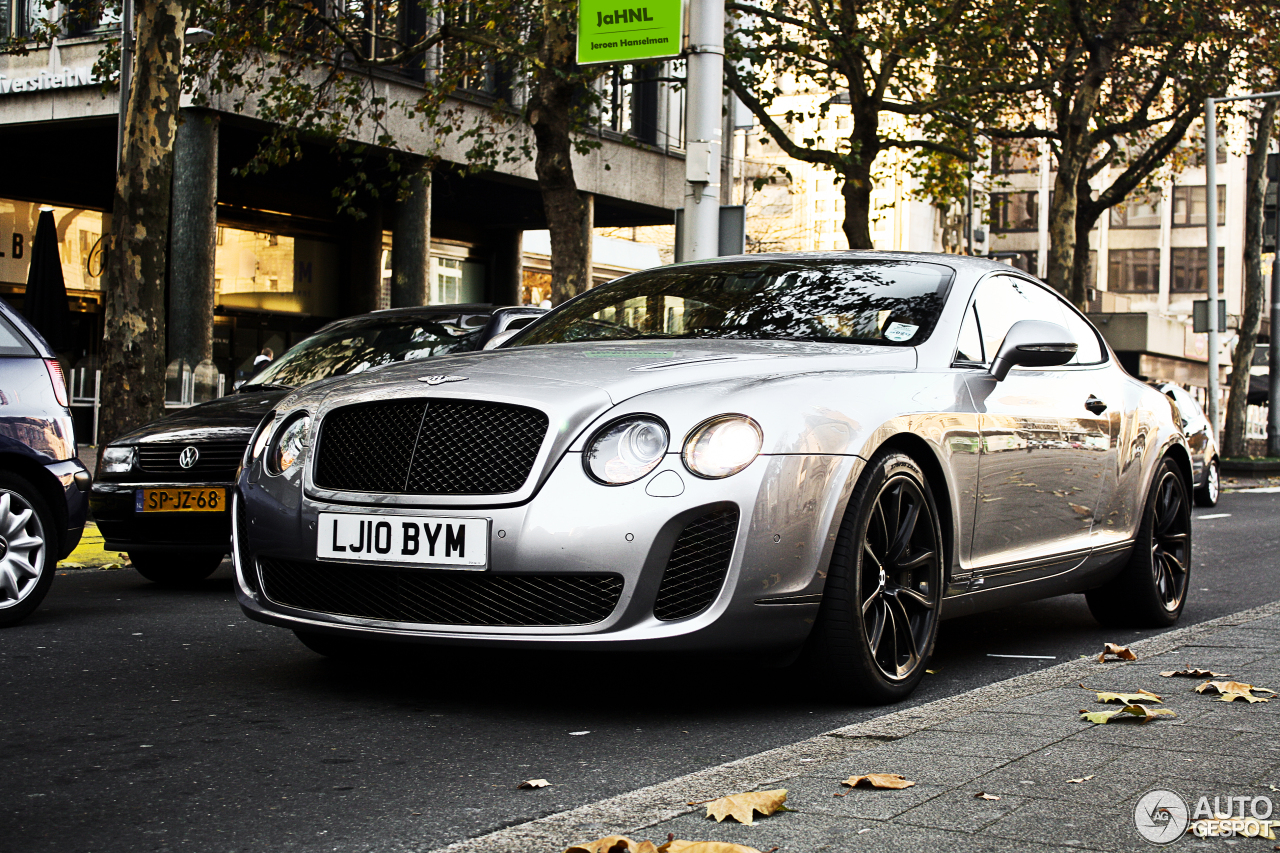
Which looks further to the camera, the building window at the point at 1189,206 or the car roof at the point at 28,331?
the building window at the point at 1189,206

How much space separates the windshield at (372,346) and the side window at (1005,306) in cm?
359

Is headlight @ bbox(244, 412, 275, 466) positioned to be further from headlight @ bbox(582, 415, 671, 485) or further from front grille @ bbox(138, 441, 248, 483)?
front grille @ bbox(138, 441, 248, 483)

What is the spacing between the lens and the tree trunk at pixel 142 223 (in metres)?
11.9

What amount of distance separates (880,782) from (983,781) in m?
0.23

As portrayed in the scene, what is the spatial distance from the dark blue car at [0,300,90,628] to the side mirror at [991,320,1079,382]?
13.1 ft

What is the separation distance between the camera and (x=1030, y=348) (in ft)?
18.3

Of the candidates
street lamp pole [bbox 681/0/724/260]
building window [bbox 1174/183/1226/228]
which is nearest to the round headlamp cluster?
street lamp pole [bbox 681/0/724/260]

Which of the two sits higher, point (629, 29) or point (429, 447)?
point (629, 29)

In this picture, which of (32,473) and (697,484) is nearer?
(697,484)

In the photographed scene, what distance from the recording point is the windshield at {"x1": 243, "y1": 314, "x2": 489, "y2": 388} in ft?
29.4

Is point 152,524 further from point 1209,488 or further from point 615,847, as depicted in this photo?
point 1209,488

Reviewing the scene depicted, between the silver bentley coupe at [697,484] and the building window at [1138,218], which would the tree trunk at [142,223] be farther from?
the building window at [1138,218]

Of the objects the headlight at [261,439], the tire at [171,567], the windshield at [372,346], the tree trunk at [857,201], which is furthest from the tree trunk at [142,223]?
the tree trunk at [857,201]

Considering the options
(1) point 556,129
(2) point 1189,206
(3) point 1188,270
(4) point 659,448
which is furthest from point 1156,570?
(2) point 1189,206
